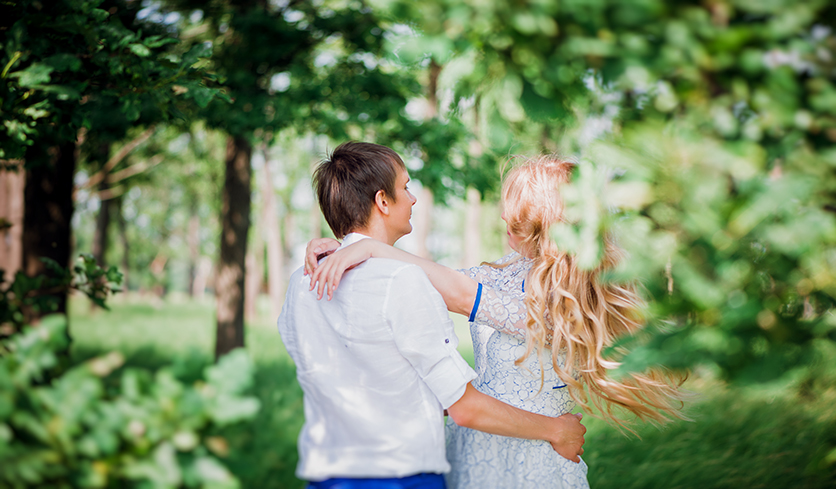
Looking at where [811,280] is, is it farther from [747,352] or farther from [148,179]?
[148,179]

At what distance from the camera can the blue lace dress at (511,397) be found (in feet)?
6.73

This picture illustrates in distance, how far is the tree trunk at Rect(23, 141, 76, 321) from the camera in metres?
4.95

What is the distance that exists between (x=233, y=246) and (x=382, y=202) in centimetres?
522

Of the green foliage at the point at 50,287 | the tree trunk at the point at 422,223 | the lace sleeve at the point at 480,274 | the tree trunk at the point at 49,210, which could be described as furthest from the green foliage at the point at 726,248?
the tree trunk at the point at 422,223

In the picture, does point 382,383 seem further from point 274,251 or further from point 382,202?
point 274,251

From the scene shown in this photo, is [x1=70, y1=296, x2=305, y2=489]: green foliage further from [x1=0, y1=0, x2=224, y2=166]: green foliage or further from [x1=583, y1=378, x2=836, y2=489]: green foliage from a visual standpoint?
[x1=583, y1=378, x2=836, y2=489]: green foliage

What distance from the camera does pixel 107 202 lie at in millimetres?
14352

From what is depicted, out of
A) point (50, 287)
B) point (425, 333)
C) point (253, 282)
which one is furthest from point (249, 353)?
point (253, 282)

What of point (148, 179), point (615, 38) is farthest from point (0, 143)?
point (148, 179)

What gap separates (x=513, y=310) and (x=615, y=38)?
→ 1.16 metres

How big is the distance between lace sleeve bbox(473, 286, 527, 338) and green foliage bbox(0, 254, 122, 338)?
6.44ft

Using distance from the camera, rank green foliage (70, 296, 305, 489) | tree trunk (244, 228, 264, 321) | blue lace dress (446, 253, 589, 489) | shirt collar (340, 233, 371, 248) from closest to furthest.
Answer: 1. green foliage (70, 296, 305, 489)
2. shirt collar (340, 233, 371, 248)
3. blue lace dress (446, 253, 589, 489)
4. tree trunk (244, 228, 264, 321)

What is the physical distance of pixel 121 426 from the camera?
1.18 meters

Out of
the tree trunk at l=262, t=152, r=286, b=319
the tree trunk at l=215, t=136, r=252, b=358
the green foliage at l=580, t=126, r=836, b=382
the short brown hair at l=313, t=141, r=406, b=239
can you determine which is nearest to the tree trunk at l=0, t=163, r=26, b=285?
the tree trunk at l=215, t=136, r=252, b=358
